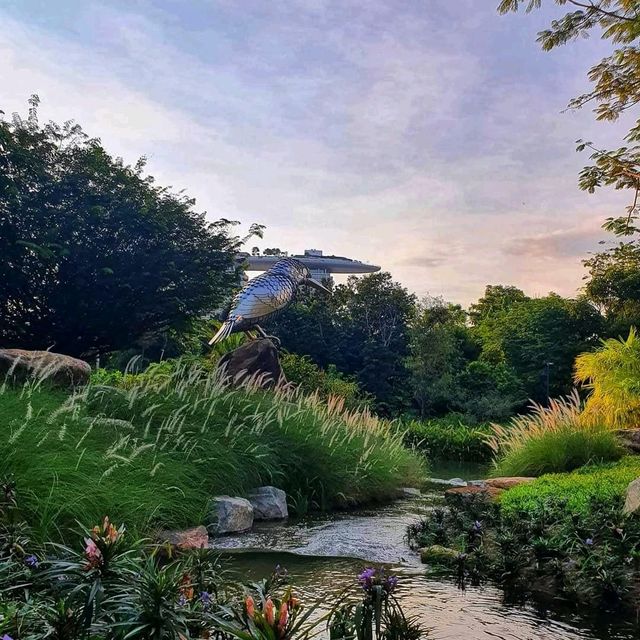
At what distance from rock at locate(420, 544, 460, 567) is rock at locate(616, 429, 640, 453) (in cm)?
483

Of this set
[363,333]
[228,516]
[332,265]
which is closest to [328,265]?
[332,265]

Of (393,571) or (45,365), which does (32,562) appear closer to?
(393,571)

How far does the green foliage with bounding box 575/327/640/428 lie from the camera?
29.0ft

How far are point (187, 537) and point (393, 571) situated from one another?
124 centimetres

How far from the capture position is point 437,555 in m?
3.69

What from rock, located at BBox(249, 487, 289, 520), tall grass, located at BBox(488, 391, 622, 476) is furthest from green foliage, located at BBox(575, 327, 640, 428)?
rock, located at BBox(249, 487, 289, 520)

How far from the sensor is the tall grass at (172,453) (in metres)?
3.20

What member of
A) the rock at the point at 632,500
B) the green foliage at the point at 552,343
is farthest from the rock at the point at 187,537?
the green foliage at the point at 552,343

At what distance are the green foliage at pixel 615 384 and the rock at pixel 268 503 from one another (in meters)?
4.97

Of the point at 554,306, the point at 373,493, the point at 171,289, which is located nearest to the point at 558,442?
the point at 373,493

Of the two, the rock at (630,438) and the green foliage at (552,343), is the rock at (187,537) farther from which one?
the green foliage at (552,343)

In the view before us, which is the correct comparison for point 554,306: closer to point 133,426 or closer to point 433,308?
point 433,308

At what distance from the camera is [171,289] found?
39.2 ft

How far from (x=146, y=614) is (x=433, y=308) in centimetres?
2638
